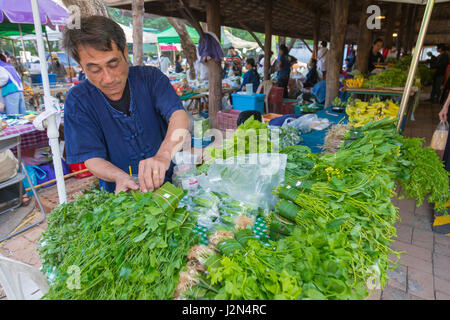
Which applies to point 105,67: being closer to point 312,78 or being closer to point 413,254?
point 413,254

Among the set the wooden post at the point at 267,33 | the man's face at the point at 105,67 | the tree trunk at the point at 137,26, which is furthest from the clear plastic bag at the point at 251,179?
the wooden post at the point at 267,33

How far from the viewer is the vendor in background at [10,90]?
489 cm

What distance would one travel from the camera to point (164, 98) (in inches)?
79.7

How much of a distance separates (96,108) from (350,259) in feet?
5.92

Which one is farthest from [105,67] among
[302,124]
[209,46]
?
[209,46]

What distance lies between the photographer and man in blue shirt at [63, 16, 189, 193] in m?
1.60

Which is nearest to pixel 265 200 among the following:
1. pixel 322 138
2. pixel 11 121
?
pixel 322 138

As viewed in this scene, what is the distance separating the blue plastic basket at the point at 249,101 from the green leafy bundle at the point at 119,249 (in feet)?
17.3

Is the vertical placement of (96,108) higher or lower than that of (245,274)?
higher

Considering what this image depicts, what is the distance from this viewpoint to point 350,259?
41.1 inches

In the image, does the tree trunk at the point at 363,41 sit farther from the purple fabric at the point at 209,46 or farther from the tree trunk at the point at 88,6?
the tree trunk at the point at 88,6

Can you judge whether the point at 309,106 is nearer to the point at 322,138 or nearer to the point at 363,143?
the point at 322,138

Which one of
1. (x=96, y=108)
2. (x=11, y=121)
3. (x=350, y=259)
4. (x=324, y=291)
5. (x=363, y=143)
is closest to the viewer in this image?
(x=324, y=291)

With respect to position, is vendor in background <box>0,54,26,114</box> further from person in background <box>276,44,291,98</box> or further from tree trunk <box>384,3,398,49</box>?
tree trunk <box>384,3,398,49</box>
